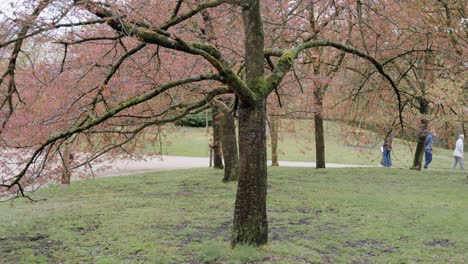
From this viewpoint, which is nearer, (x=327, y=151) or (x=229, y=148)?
(x=229, y=148)

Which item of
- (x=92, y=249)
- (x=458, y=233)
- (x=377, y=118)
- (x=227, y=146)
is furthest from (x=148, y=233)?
(x=377, y=118)

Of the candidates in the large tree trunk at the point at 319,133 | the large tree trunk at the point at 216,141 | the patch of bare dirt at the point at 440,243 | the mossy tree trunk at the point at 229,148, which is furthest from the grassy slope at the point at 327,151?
the patch of bare dirt at the point at 440,243

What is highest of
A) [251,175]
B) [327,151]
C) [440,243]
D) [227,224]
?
[327,151]

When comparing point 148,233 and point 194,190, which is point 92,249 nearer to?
point 148,233

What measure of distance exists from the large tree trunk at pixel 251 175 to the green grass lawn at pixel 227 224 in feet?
0.95

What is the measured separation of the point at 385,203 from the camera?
391 inches

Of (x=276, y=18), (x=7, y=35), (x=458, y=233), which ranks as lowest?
(x=458, y=233)

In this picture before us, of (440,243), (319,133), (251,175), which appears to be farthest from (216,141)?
(251,175)

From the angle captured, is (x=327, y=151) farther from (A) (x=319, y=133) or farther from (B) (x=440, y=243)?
(B) (x=440, y=243)

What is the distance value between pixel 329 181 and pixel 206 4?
9012 millimetres

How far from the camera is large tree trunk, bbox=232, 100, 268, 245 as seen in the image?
230 inches

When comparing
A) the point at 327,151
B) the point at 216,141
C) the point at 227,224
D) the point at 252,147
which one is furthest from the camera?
the point at 327,151

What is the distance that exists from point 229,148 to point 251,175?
722cm

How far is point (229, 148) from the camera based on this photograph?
1306 centimetres
